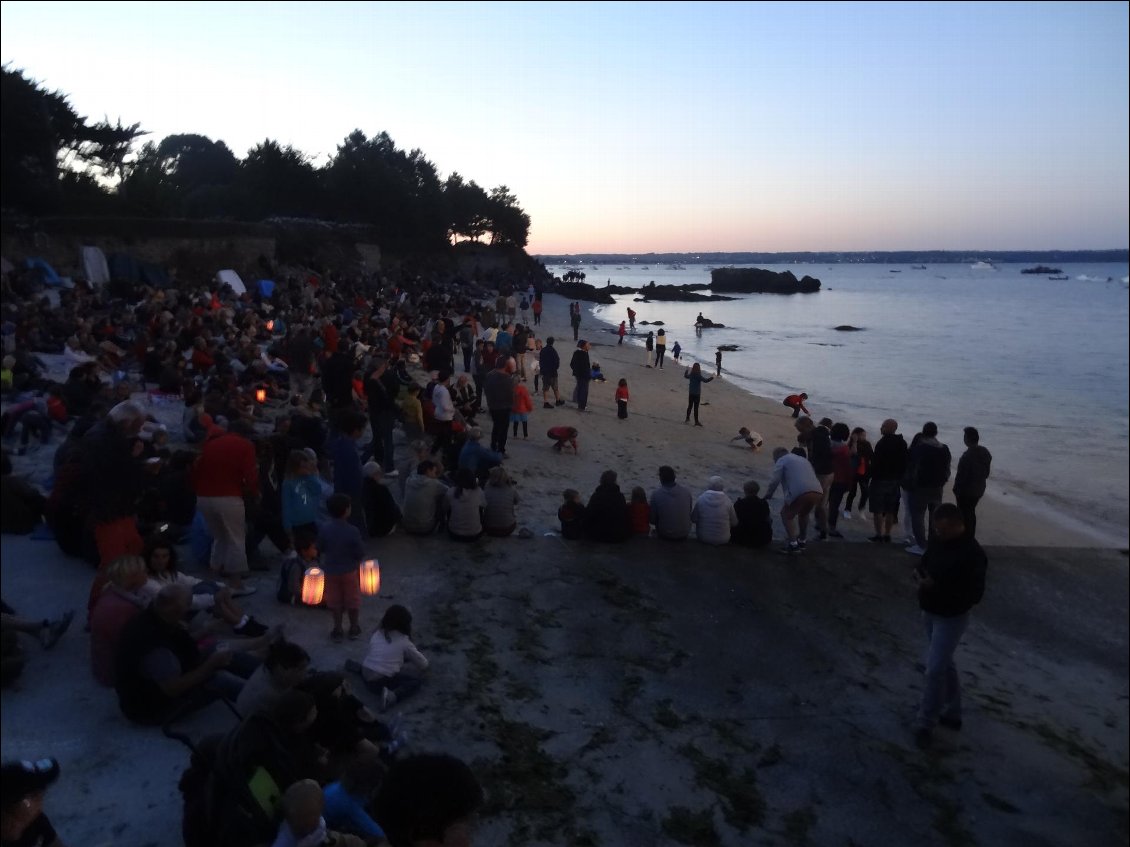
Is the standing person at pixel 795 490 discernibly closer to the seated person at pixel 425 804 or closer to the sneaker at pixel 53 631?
the sneaker at pixel 53 631

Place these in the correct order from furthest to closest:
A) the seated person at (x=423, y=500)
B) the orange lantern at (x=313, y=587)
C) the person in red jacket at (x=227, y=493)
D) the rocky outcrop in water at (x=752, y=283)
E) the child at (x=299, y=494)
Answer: the rocky outcrop in water at (x=752, y=283), the seated person at (x=423, y=500), the child at (x=299, y=494), the person in red jacket at (x=227, y=493), the orange lantern at (x=313, y=587)

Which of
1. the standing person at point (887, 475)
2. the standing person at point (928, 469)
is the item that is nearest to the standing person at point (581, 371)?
the standing person at point (887, 475)

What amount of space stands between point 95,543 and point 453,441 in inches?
194

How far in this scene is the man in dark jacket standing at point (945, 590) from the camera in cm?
562

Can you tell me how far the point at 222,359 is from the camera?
48.6 ft

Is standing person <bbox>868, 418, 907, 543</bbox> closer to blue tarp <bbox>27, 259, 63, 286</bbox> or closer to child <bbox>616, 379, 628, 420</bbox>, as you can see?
child <bbox>616, 379, 628, 420</bbox>

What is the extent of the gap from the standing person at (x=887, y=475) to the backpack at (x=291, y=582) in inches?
274

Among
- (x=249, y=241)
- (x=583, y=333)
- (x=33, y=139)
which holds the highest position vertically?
(x=33, y=139)

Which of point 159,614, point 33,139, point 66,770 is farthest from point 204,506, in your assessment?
point 33,139

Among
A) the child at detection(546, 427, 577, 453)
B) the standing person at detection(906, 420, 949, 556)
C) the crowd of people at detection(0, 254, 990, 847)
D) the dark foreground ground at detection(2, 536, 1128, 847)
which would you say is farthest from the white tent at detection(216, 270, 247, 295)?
the standing person at detection(906, 420, 949, 556)

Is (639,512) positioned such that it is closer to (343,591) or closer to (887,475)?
(887,475)

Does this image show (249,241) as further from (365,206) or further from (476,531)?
(476,531)

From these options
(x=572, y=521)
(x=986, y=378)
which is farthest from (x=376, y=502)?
(x=986, y=378)

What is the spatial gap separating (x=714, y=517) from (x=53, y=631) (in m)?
6.42
